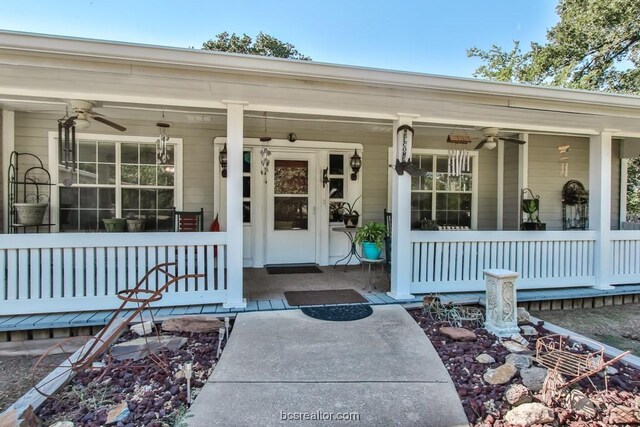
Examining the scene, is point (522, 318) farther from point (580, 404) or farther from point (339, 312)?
point (339, 312)

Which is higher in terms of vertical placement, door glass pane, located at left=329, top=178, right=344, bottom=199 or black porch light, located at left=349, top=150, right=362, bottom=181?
black porch light, located at left=349, top=150, right=362, bottom=181

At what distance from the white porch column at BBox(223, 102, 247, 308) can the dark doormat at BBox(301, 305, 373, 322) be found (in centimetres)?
72

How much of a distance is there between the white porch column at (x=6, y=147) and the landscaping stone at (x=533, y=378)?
19.7 ft

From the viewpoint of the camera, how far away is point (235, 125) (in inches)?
138

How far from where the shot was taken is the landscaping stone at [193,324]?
3115 mm

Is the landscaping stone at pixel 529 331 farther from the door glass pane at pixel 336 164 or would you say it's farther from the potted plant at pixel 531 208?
the door glass pane at pixel 336 164

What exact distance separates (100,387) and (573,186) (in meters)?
7.39

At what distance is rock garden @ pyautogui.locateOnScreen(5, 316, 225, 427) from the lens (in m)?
1.97

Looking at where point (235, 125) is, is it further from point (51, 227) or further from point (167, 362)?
point (51, 227)

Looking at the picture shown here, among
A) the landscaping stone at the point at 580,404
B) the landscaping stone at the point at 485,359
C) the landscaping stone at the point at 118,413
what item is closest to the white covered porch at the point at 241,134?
the landscaping stone at the point at 485,359

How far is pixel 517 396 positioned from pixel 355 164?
13.6 feet

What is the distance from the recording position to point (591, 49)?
1204 centimetres

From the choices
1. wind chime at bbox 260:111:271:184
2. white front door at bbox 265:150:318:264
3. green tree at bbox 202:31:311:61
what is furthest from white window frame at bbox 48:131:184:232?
green tree at bbox 202:31:311:61

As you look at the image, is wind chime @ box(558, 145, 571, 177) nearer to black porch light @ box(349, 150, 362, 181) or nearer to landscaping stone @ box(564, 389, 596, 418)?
black porch light @ box(349, 150, 362, 181)
